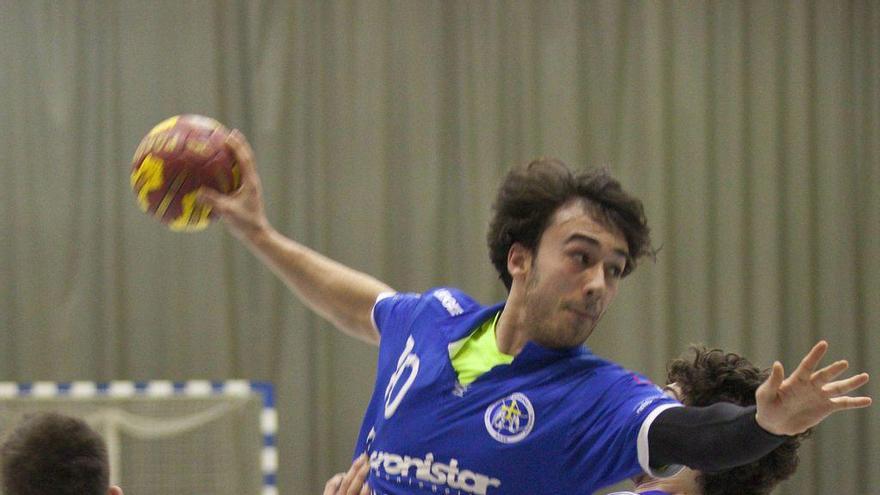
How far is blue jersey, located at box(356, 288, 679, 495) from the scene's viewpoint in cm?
255

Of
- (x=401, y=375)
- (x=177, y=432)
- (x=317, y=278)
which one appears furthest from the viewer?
(x=177, y=432)

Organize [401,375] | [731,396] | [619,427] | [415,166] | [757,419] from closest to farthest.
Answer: [757,419] → [619,427] → [731,396] → [401,375] → [415,166]

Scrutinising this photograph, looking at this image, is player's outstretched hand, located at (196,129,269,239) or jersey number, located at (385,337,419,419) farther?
player's outstretched hand, located at (196,129,269,239)

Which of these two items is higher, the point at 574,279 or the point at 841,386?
the point at 574,279

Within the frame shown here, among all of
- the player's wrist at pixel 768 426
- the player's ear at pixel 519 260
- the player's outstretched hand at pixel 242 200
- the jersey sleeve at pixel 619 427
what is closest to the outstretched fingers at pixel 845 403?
the player's wrist at pixel 768 426

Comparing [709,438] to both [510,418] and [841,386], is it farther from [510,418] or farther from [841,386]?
[510,418]

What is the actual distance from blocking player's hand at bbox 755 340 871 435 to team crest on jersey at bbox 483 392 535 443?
72 centimetres

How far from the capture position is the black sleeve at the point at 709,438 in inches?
84.8

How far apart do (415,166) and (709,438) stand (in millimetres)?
4586

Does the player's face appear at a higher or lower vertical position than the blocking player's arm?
higher

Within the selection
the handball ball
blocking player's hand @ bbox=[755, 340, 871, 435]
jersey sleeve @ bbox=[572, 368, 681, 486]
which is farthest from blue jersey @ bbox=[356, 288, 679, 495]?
the handball ball

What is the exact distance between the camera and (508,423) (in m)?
2.70

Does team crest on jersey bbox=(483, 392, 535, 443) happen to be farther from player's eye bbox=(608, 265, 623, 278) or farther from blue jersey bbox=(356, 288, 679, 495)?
player's eye bbox=(608, 265, 623, 278)

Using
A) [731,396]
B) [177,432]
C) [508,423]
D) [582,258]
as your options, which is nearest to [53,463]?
[508,423]
